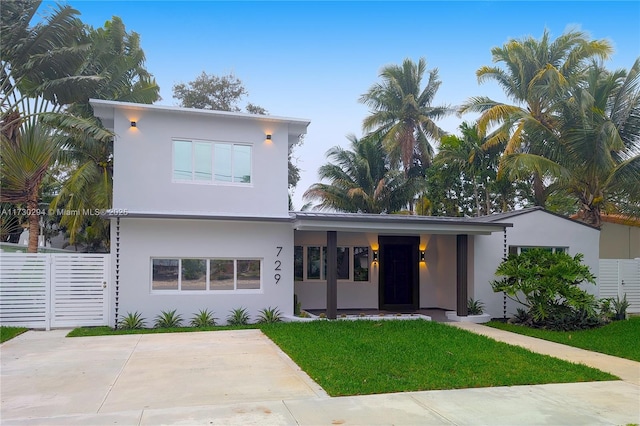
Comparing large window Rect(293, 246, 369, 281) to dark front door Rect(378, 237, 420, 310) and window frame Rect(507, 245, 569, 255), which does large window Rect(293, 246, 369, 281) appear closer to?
dark front door Rect(378, 237, 420, 310)

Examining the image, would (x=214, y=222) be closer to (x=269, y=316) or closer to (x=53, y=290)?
(x=269, y=316)

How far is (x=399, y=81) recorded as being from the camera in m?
27.1

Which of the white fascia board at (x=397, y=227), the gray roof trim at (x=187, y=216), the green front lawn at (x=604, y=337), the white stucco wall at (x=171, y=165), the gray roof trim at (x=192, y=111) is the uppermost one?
the gray roof trim at (x=192, y=111)

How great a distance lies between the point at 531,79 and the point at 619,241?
7.55 metres

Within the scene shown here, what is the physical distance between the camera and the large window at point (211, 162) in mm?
12078

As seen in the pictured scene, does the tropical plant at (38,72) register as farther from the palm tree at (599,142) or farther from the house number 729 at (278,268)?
the palm tree at (599,142)

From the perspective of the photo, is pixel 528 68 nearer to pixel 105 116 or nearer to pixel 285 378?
pixel 105 116

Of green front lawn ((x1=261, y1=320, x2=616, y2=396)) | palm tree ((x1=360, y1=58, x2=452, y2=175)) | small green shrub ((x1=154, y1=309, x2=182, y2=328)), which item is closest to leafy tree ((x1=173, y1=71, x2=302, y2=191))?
palm tree ((x1=360, y1=58, x2=452, y2=175))

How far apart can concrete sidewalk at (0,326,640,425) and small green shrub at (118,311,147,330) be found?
118 inches

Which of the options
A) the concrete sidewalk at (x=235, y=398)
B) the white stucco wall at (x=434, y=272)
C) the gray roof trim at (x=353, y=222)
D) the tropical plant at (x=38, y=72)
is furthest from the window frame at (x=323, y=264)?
the concrete sidewalk at (x=235, y=398)

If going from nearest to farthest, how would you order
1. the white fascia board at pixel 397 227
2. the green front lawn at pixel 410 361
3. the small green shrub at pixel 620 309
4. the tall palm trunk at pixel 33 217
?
the green front lawn at pixel 410 361
the white fascia board at pixel 397 227
the tall palm trunk at pixel 33 217
the small green shrub at pixel 620 309

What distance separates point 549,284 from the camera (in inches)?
457

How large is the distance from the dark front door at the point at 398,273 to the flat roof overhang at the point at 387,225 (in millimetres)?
2596

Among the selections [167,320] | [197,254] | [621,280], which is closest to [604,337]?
[621,280]
